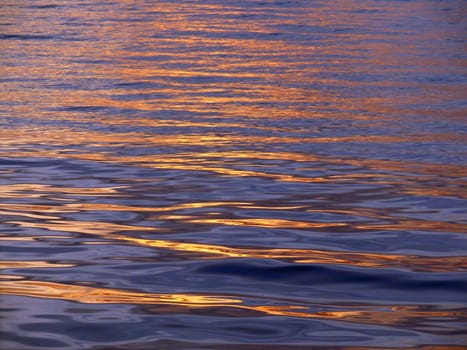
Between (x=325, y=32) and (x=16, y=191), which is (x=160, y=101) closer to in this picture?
(x=16, y=191)

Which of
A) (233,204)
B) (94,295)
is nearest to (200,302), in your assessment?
(94,295)

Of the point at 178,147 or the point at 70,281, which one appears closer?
the point at 70,281

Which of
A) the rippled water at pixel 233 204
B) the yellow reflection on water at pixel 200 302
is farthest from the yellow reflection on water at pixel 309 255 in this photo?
the yellow reflection on water at pixel 200 302

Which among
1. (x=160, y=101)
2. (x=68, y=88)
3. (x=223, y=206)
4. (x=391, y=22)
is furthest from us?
(x=391, y=22)

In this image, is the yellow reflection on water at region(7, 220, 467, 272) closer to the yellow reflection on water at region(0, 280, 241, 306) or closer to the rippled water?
the rippled water

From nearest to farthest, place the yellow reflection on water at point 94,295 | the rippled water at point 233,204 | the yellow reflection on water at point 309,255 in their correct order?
the rippled water at point 233,204, the yellow reflection on water at point 94,295, the yellow reflection on water at point 309,255

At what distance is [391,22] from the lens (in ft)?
60.6

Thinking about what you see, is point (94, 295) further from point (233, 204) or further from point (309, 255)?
point (233, 204)

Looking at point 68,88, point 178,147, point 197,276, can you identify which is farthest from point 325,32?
point 197,276

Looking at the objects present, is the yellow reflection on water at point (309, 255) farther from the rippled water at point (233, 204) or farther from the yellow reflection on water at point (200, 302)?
the yellow reflection on water at point (200, 302)

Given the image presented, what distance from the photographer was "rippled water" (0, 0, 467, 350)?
3.53 meters

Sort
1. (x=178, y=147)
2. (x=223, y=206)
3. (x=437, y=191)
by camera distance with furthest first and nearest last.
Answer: (x=178, y=147) < (x=437, y=191) < (x=223, y=206)

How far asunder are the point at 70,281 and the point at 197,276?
1.61 ft

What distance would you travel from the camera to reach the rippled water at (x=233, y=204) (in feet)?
11.6
